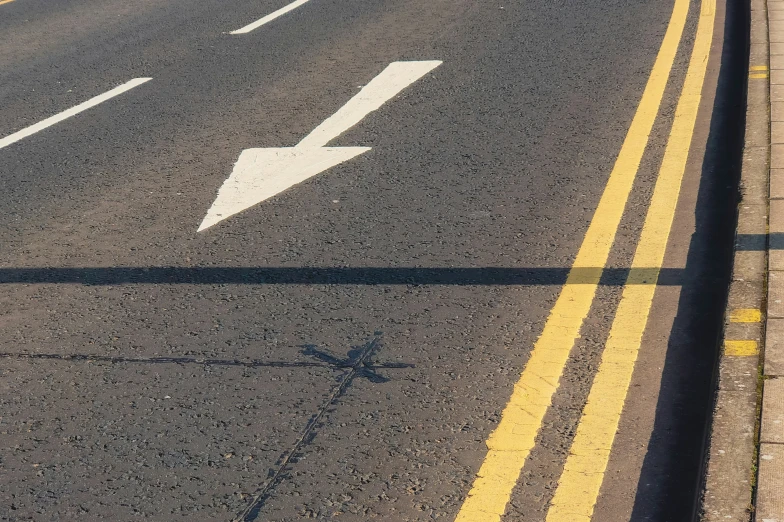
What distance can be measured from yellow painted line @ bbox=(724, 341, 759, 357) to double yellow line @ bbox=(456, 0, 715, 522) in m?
0.37

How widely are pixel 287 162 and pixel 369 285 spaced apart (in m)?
2.17

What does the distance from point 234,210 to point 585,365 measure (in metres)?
2.60

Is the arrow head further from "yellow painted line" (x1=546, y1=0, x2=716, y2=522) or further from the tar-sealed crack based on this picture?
"yellow painted line" (x1=546, y1=0, x2=716, y2=522)

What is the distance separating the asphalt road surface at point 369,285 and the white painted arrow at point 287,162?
27 millimetres

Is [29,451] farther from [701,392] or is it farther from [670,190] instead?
[670,190]

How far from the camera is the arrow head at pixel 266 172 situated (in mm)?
6047

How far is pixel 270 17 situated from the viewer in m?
11.9

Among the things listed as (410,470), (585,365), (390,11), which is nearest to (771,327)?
(585,365)

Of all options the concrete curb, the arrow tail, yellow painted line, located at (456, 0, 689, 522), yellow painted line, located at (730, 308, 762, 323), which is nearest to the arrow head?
the arrow tail

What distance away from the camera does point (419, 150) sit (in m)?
6.90

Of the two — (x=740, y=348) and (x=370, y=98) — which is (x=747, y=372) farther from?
(x=370, y=98)

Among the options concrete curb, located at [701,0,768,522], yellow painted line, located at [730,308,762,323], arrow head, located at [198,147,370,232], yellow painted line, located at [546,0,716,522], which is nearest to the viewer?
concrete curb, located at [701,0,768,522]

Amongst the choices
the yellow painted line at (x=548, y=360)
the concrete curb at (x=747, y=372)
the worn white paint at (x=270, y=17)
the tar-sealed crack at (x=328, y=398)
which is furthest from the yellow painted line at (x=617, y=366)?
the worn white paint at (x=270, y=17)

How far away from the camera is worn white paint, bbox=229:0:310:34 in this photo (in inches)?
445
